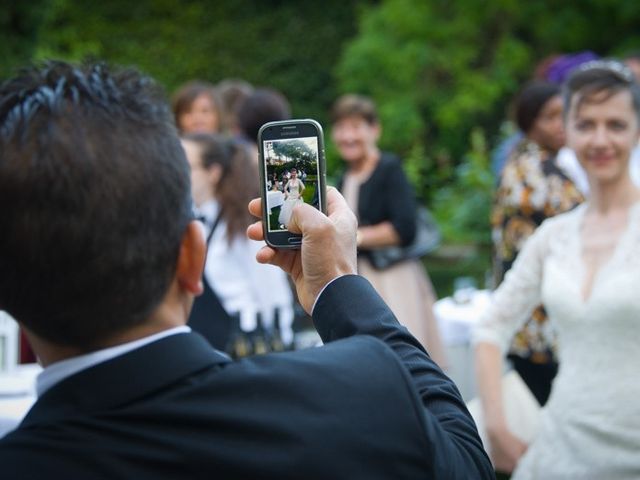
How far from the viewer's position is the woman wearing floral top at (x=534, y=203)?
3887mm

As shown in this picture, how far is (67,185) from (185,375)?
28 centimetres

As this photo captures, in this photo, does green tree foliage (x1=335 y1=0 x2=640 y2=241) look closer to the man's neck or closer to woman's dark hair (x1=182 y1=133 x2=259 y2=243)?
woman's dark hair (x1=182 y1=133 x2=259 y2=243)

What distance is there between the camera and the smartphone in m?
1.58

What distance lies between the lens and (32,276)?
1134mm

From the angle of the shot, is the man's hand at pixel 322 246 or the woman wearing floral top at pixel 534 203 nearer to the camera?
the man's hand at pixel 322 246

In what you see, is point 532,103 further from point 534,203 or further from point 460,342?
point 460,342

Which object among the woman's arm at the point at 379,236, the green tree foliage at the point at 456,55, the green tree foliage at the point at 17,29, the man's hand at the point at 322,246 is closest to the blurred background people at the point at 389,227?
the woman's arm at the point at 379,236

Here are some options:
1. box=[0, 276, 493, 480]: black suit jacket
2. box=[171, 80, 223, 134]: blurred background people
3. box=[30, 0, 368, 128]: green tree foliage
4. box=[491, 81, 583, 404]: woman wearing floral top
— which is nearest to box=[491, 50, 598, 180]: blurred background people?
box=[491, 81, 583, 404]: woman wearing floral top

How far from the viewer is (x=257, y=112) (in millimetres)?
5371

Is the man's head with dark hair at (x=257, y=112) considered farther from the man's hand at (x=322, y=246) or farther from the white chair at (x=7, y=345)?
the man's hand at (x=322, y=246)

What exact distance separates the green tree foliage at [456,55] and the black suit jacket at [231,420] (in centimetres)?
1426

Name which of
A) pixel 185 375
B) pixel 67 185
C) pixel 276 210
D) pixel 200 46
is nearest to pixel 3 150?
pixel 67 185

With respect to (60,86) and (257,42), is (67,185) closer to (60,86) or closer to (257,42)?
(60,86)

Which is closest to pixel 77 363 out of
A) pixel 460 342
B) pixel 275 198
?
pixel 275 198
